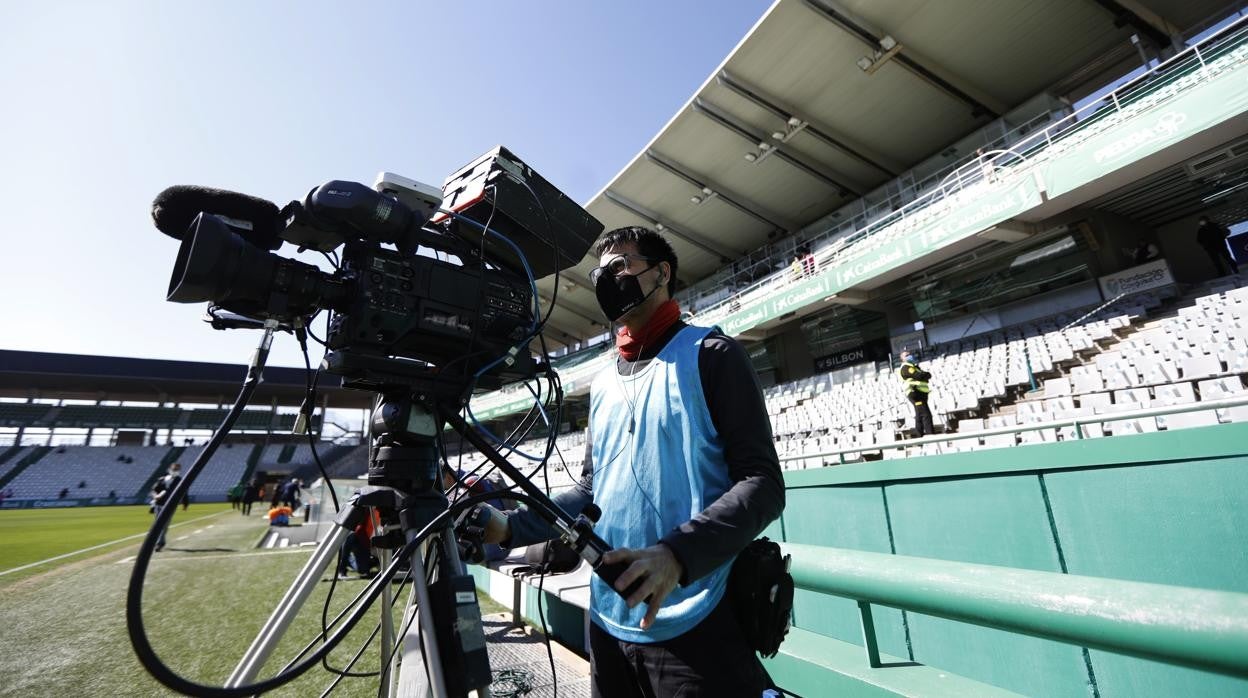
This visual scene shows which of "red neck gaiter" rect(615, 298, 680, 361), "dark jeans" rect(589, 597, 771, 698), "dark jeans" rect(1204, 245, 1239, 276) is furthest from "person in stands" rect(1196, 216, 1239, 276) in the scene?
"dark jeans" rect(589, 597, 771, 698)

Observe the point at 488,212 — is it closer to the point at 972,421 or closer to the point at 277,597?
the point at 277,597

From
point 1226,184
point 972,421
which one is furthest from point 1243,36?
point 972,421

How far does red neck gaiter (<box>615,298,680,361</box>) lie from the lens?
1317 mm

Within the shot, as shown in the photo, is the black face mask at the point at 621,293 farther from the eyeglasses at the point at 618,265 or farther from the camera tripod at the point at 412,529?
the camera tripod at the point at 412,529

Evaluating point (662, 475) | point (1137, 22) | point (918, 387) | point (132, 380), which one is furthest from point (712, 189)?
point (132, 380)

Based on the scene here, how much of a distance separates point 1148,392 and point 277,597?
9.24 meters

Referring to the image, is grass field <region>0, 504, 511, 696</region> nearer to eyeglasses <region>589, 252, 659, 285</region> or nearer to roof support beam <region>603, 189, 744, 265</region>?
eyeglasses <region>589, 252, 659, 285</region>

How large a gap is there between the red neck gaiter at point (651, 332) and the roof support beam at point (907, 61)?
11421mm

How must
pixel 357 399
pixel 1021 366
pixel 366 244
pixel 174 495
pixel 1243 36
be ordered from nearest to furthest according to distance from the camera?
1. pixel 174 495
2. pixel 366 244
3. pixel 1243 36
4. pixel 1021 366
5. pixel 357 399

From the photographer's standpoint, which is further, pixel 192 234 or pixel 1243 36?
pixel 1243 36

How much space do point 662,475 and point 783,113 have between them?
13145mm

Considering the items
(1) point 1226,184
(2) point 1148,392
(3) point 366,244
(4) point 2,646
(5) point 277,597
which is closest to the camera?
(3) point 366,244

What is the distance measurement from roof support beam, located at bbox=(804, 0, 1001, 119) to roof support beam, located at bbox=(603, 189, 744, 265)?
7100mm

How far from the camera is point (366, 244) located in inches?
42.4
